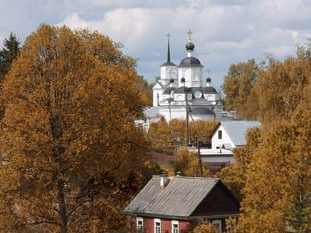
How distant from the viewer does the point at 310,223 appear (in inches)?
1366

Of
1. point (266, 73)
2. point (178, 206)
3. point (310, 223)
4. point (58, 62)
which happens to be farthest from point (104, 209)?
point (266, 73)

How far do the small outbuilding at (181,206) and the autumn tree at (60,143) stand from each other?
895 centimetres

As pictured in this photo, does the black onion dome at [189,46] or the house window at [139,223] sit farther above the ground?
the black onion dome at [189,46]

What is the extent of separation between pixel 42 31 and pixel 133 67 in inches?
739

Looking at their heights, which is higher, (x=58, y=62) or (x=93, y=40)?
(x=93, y=40)

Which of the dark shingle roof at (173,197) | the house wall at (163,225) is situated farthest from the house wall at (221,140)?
the house wall at (163,225)

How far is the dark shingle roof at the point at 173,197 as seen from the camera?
42.3 meters

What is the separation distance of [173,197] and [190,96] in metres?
99.7

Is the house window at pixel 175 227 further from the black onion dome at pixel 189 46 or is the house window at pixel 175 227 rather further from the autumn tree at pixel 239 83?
the black onion dome at pixel 189 46

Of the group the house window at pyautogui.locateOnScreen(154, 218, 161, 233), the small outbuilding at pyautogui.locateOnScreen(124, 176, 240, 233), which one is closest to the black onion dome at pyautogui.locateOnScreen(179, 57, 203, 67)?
the small outbuilding at pyautogui.locateOnScreen(124, 176, 240, 233)

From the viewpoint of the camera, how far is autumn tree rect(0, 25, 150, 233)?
30.7m

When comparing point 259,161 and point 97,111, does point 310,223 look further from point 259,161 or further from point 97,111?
point 97,111

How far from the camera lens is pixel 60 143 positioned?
31000 millimetres

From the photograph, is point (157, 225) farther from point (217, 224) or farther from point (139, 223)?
point (217, 224)
